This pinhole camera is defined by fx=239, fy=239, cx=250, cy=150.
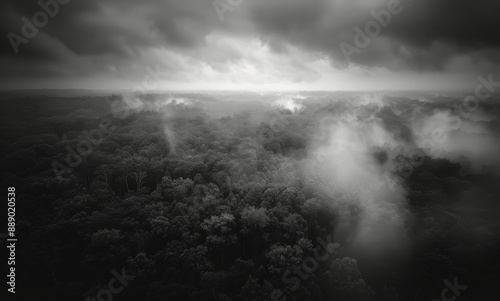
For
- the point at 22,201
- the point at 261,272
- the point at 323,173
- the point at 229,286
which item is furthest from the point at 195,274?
the point at 323,173

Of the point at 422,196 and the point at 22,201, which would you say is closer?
the point at 22,201

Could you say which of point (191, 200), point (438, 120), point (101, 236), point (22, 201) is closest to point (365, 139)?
point (438, 120)

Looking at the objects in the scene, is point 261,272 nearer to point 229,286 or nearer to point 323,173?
point 229,286

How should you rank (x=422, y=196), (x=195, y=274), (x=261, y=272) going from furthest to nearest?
(x=422, y=196) < (x=261, y=272) < (x=195, y=274)

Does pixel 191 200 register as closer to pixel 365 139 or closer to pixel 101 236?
pixel 101 236

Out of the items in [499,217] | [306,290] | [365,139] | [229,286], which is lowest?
[229,286]

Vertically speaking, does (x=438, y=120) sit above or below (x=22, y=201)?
above

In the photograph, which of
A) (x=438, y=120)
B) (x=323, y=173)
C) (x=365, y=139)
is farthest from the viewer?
(x=438, y=120)
